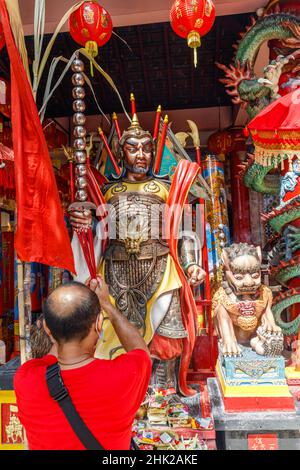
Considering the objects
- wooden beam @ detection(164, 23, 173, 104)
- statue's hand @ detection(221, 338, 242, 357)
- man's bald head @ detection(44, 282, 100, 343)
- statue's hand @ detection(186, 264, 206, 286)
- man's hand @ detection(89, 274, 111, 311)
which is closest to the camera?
man's bald head @ detection(44, 282, 100, 343)

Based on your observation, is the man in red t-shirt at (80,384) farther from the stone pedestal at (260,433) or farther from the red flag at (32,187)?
the stone pedestal at (260,433)

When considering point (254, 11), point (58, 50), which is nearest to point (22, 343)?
point (254, 11)

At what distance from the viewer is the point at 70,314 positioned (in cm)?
138

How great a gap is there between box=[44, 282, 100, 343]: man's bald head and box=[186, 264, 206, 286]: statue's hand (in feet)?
5.50

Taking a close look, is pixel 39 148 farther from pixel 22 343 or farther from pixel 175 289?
pixel 175 289

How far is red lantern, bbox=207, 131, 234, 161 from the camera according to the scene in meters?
6.59

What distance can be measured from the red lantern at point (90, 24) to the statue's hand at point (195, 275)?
192cm

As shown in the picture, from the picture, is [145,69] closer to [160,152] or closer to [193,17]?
[193,17]

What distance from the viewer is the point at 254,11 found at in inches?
176

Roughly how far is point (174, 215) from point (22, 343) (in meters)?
1.53

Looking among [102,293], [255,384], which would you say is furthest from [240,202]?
[102,293]

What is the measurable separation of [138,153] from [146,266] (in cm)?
86

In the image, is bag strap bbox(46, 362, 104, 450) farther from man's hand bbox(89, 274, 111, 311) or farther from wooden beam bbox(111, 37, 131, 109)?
wooden beam bbox(111, 37, 131, 109)

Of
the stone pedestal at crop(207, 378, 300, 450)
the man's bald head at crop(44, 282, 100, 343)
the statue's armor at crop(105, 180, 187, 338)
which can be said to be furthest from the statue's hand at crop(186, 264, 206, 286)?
the man's bald head at crop(44, 282, 100, 343)
